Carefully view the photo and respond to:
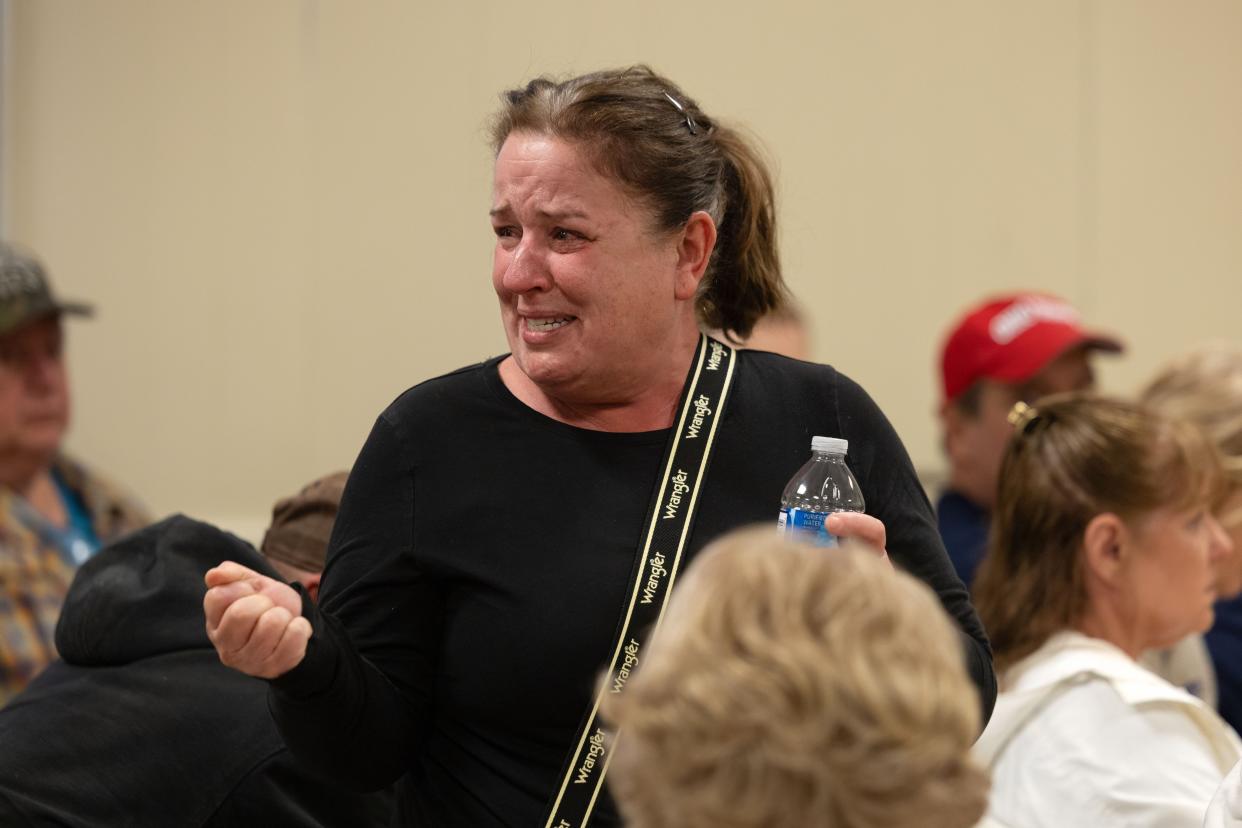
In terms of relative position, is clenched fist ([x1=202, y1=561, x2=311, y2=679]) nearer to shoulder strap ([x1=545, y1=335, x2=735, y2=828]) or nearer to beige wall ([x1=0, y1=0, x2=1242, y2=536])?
shoulder strap ([x1=545, y1=335, x2=735, y2=828])

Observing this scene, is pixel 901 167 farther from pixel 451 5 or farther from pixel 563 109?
pixel 563 109

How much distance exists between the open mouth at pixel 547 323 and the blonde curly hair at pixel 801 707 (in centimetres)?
76

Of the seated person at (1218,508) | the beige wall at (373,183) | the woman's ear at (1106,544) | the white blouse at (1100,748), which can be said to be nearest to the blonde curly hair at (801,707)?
the white blouse at (1100,748)

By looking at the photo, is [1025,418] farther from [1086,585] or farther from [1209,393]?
[1209,393]

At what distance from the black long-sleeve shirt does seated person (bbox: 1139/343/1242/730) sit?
1.43 m

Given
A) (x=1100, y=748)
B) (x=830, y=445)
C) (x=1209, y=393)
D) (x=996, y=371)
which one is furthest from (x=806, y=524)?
(x=996, y=371)

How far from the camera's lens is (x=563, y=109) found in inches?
71.0

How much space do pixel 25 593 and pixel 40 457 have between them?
0.50 m

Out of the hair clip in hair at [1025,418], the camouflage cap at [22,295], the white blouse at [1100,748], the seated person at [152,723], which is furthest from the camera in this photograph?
the camouflage cap at [22,295]

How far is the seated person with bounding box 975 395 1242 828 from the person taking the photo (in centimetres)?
235

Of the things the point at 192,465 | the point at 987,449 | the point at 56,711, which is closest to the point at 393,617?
the point at 56,711

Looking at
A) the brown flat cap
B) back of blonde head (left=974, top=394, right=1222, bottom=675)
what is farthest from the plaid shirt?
back of blonde head (left=974, top=394, right=1222, bottom=675)

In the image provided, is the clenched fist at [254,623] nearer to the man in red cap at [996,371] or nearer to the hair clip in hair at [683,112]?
the hair clip in hair at [683,112]

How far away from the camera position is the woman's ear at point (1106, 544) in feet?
8.30
